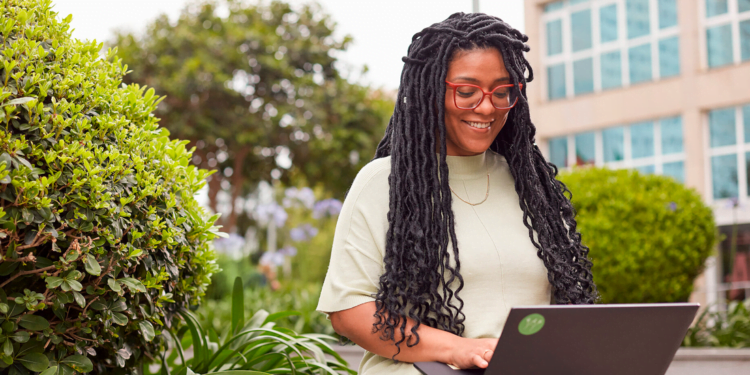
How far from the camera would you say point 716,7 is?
14.5 meters

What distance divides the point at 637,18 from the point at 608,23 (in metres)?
0.71

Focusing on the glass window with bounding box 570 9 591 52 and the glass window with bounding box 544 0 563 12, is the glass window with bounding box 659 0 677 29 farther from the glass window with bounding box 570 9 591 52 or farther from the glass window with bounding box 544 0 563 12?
the glass window with bounding box 544 0 563 12

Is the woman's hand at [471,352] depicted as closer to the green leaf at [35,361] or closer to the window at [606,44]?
the green leaf at [35,361]

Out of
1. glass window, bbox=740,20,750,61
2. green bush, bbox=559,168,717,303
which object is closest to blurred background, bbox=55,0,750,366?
glass window, bbox=740,20,750,61

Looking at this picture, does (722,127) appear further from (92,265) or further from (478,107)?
(92,265)

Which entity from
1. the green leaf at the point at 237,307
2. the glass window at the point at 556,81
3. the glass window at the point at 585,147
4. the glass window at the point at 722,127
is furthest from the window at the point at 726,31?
the green leaf at the point at 237,307

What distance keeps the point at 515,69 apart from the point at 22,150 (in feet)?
4.65

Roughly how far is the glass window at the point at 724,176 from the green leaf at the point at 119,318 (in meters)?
14.8

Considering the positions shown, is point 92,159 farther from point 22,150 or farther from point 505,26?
point 505,26

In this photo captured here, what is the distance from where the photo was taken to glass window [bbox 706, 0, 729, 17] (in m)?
14.4

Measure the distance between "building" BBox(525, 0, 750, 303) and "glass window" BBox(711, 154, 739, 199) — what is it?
0.02 metres

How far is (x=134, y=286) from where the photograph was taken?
77.9 inches

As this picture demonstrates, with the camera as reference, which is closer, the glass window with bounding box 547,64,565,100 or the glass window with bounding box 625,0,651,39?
the glass window with bounding box 625,0,651,39

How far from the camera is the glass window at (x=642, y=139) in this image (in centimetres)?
1520
